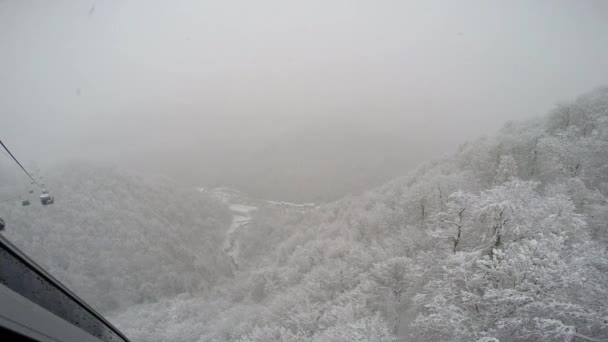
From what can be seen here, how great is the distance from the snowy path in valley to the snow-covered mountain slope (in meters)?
28.7

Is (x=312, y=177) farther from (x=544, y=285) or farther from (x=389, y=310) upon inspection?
(x=544, y=285)

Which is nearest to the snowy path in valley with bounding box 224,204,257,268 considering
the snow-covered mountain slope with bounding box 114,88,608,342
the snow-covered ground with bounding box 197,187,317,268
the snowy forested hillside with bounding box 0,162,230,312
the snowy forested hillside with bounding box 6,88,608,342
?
the snow-covered ground with bounding box 197,187,317,268

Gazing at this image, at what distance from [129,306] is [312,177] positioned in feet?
315

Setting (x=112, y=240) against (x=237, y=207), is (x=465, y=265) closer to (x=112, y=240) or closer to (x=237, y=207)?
(x=112, y=240)

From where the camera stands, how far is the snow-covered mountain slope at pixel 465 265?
9.00 metres

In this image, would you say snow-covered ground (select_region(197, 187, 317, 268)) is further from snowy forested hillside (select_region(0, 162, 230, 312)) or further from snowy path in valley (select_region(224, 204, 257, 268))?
snowy forested hillside (select_region(0, 162, 230, 312))

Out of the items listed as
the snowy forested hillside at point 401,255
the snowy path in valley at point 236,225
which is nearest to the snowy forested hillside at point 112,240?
the snowy forested hillside at point 401,255

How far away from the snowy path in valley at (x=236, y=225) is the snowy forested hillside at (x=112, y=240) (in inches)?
109

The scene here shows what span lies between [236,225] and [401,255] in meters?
72.1

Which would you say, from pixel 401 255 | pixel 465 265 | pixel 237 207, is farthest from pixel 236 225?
pixel 465 265

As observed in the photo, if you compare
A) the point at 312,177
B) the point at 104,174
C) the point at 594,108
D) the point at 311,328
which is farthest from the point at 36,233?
the point at 312,177

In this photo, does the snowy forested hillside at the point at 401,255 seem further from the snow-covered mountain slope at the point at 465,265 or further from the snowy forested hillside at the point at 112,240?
the snowy forested hillside at the point at 112,240

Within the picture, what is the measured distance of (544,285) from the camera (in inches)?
346

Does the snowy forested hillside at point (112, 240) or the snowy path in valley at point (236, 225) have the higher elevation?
the snowy forested hillside at point (112, 240)
